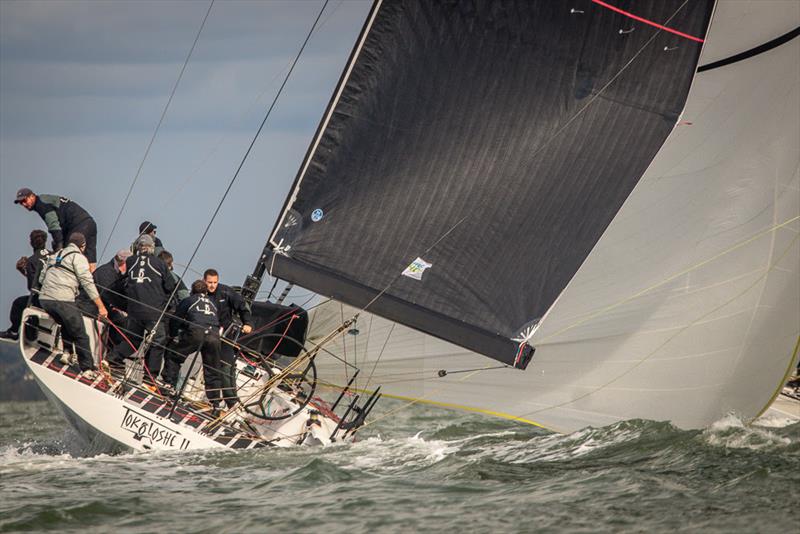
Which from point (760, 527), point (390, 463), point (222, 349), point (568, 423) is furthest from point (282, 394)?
point (760, 527)

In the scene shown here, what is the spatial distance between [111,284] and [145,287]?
2.02ft

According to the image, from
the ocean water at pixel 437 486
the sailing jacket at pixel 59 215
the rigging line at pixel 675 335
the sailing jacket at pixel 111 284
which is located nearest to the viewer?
the ocean water at pixel 437 486

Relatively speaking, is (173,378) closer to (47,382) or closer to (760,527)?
(47,382)

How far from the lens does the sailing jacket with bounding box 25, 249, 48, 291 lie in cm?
1255

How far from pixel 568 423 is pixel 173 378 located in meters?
4.23

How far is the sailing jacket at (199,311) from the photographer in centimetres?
1215

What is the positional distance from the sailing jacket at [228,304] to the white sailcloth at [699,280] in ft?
3.92

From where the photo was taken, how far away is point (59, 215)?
1339 centimetres

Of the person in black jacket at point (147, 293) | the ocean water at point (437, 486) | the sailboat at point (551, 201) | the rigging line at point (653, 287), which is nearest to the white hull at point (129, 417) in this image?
the sailboat at point (551, 201)

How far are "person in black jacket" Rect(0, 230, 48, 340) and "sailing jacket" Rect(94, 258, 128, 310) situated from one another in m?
0.62

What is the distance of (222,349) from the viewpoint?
1250 centimetres

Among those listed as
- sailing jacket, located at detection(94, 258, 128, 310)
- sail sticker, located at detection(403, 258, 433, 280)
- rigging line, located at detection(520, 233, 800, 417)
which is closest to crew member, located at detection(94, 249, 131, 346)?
sailing jacket, located at detection(94, 258, 128, 310)

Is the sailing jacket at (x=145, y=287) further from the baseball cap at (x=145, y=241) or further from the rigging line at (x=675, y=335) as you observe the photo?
the rigging line at (x=675, y=335)

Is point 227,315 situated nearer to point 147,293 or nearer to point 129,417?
point 147,293
